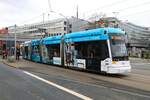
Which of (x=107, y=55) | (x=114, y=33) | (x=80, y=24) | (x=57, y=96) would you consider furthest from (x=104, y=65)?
(x=80, y=24)

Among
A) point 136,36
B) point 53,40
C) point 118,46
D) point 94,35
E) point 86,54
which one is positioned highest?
point 136,36

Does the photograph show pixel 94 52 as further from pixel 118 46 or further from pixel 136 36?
pixel 136 36

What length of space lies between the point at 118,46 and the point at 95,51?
1748mm

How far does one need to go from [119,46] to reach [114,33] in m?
0.92

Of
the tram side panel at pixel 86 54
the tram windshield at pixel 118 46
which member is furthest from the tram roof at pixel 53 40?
the tram windshield at pixel 118 46

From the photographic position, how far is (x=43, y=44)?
1215 inches

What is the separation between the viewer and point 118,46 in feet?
60.0

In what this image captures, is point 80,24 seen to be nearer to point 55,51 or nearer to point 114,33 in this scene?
point 55,51

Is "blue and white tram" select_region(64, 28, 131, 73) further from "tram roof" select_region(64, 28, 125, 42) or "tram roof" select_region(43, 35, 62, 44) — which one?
"tram roof" select_region(43, 35, 62, 44)

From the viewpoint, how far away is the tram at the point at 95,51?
17.9 m

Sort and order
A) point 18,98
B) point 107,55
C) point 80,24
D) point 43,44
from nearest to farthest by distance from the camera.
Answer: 1. point 18,98
2. point 107,55
3. point 43,44
4. point 80,24

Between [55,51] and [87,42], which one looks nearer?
[87,42]

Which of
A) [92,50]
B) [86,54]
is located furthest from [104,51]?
[86,54]

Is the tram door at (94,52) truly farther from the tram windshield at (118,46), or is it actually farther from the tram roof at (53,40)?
the tram roof at (53,40)
